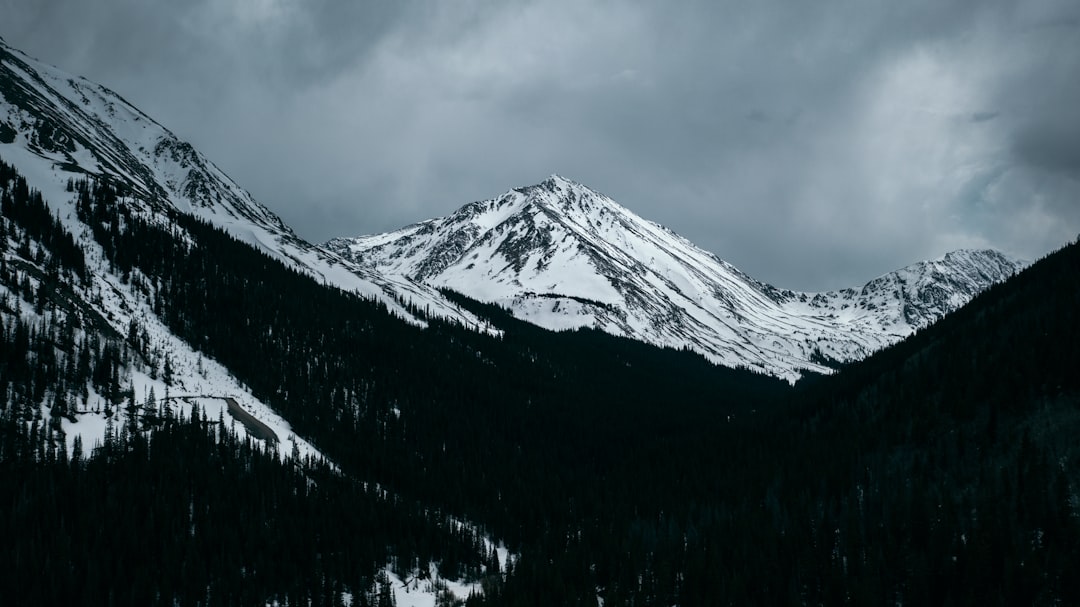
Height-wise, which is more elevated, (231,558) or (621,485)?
(621,485)

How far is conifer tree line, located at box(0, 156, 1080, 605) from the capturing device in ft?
283

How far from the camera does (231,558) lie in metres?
89.1

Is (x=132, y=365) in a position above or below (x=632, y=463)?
above

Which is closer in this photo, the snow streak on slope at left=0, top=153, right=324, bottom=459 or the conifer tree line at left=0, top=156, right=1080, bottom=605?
the conifer tree line at left=0, top=156, right=1080, bottom=605

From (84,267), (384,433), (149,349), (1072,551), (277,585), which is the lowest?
(277,585)

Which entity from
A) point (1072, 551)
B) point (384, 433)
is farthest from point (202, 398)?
point (1072, 551)

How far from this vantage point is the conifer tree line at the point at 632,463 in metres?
86.3

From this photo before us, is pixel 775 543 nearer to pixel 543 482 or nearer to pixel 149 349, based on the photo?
pixel 543 482

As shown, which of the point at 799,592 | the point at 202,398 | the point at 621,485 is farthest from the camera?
the point at 621,485

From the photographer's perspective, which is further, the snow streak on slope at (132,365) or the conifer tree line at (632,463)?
the snow streak on slope at (132,365)

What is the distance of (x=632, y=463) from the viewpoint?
152 meters

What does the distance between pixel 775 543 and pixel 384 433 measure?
3220 inches

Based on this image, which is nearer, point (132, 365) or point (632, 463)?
point (132, 365)

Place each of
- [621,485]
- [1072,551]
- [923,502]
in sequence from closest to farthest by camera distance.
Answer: [1072,551], [923,502], [621,485]
